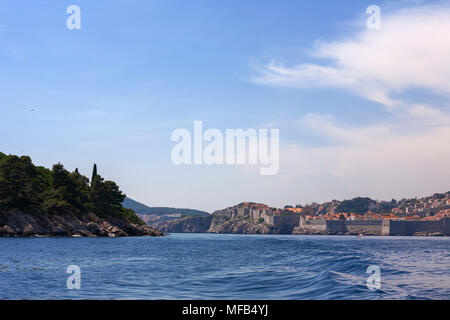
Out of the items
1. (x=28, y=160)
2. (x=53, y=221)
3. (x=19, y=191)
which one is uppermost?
(x=28, y=160)

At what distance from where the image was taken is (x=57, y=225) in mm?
106312

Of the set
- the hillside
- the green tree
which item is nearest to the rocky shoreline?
the hillside

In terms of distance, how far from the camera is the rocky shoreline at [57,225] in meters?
94.3

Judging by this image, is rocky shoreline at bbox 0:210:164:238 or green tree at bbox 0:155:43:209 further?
green tree at bbox 0:155:43:209

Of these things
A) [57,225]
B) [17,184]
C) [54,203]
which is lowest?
[57,225]

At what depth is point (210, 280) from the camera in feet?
92.8

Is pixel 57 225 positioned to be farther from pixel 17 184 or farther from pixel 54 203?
pixel 17 184

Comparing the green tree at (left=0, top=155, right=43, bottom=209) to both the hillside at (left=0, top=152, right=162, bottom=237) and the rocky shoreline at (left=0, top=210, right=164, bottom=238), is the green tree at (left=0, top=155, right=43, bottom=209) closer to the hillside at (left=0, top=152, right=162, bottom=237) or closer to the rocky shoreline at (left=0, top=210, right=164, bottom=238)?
the hillside at (left=0, top=152, right=162, bottom=237)

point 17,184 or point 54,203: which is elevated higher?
point 17,184

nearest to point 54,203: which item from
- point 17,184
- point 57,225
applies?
point 57,225

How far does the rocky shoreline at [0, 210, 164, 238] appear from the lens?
94312 millimetres

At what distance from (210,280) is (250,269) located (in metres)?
7.77

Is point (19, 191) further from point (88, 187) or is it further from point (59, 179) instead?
point (88, 187)
